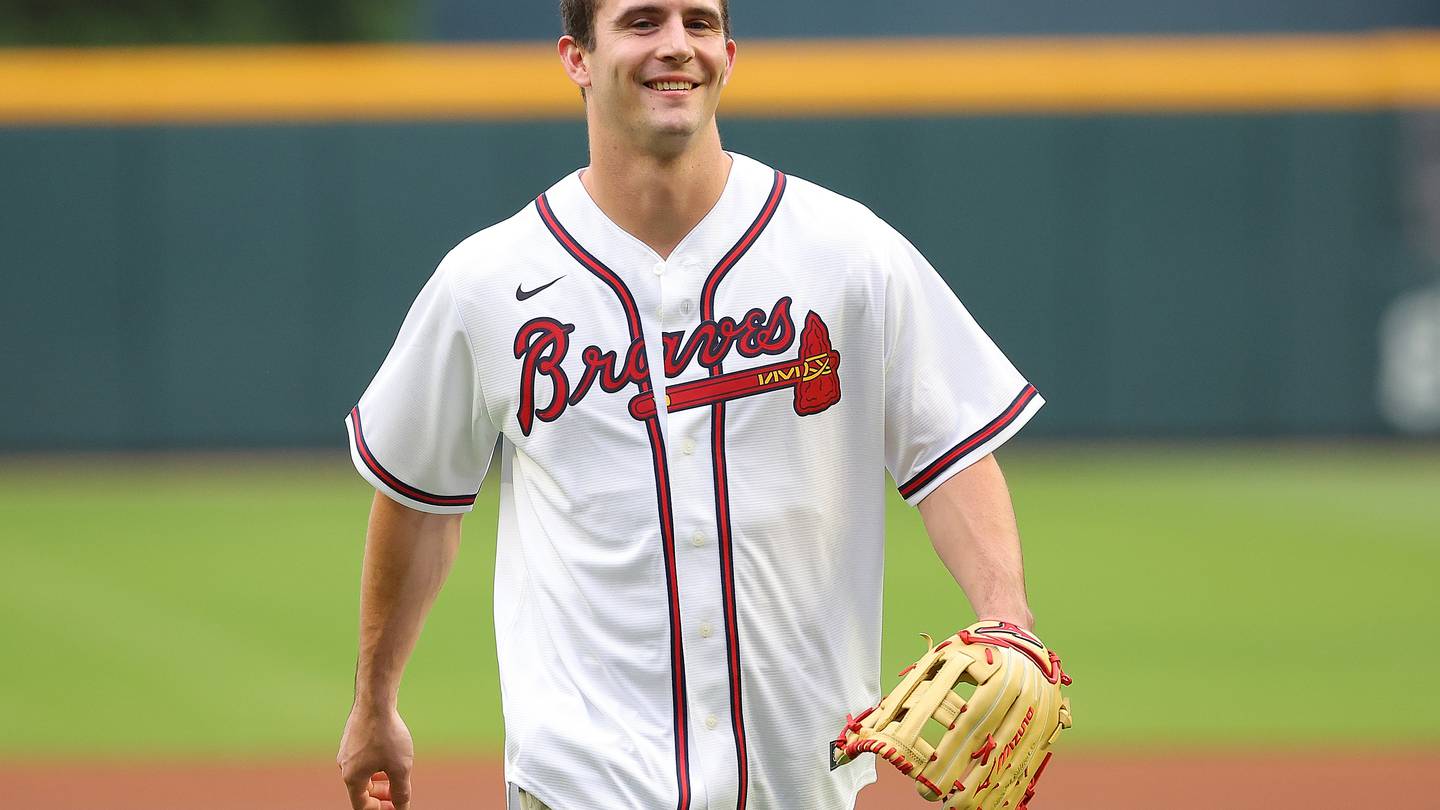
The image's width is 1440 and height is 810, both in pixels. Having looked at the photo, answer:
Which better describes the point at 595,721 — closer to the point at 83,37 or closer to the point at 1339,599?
the point at 1339,599

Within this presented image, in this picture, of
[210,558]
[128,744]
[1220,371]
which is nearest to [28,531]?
[210,558]

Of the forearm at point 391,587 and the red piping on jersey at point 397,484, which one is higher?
the red piping on jersey at point 397,484

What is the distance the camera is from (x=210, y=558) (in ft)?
36.2

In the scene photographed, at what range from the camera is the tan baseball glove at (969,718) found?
97.4 inches

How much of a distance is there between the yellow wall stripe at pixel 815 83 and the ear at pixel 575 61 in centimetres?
1185

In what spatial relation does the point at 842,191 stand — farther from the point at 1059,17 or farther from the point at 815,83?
the point at 1059,17

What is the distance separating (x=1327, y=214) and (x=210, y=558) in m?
8.82

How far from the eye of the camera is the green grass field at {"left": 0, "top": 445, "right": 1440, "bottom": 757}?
7.71 metres

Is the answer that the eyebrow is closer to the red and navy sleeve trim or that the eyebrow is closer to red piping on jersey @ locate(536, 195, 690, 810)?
red piping on jersey @ locate(536, 195, 690, 810)

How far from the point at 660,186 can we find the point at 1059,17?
20017 mm

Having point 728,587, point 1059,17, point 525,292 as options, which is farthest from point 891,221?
point 728,587

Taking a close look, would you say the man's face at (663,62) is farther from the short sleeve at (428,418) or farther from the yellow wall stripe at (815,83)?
the yellow wall stripe at (815,83)

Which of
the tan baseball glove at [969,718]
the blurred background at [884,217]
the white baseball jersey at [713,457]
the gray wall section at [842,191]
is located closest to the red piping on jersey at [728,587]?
the white baseball jersey at [713,457]

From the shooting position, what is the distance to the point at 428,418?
2.90 metres
